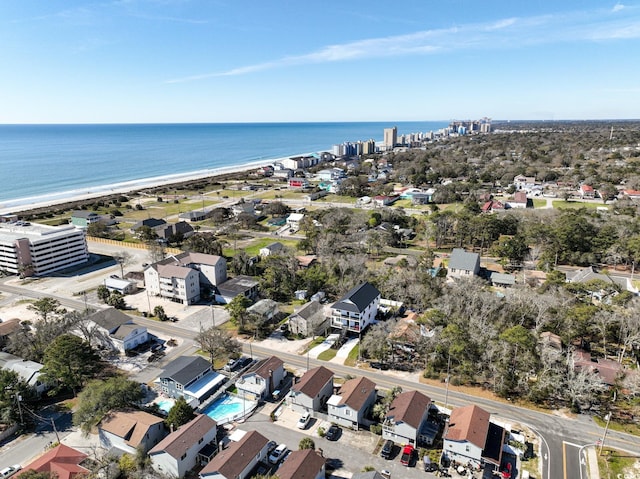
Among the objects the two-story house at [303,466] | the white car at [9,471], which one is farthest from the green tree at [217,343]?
the white car at [9,471]

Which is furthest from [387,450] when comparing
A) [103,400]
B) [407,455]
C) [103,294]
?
[103,294]

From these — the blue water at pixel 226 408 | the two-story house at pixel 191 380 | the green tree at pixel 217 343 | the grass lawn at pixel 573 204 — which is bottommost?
the blue water at pixel 226 408

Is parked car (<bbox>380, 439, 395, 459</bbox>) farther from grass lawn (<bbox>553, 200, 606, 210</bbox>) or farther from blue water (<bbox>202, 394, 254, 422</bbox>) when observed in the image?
grass lawn (<bbox>553, 200, 606, 210</bbox>)

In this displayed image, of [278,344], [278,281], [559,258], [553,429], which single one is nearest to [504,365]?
[553,429]

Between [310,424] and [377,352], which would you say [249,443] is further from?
[377,352]

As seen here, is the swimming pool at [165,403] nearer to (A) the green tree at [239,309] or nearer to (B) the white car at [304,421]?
(B) the white car at [304,421]
